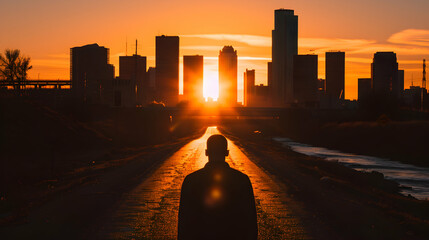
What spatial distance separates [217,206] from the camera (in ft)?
20.1

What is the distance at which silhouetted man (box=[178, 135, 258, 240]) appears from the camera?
6.08 m

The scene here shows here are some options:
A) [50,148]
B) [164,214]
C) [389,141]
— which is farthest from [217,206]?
[389,141]

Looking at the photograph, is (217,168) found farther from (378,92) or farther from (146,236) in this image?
(378,92)

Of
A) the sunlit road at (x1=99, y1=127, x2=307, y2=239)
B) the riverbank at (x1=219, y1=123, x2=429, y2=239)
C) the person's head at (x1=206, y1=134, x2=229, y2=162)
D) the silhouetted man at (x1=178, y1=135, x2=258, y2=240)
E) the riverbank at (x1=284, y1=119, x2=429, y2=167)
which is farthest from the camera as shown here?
the riverbank at (x1=284, y1=119, x2=429, y2=167)

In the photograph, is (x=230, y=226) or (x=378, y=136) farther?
(x=378, y=136)

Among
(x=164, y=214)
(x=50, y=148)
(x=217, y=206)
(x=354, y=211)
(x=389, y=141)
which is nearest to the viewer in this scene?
(x=217, y=206)

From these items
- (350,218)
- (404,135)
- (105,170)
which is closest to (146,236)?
(350,218)

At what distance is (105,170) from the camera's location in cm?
3709

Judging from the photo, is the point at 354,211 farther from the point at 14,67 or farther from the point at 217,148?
the point at 14,67

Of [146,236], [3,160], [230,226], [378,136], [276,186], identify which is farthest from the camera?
[378,136]

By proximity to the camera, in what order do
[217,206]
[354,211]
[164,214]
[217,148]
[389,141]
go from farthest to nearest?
[389,141] → [354,211] → [164,214] → [217,148] → [217,206]

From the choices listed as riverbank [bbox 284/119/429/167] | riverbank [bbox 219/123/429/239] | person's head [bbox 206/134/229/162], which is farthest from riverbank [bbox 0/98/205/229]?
riverbank [bbox 284/119/429/167]

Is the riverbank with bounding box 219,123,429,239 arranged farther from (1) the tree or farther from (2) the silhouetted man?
(1) the tree

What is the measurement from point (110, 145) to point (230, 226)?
78065 millimetres
